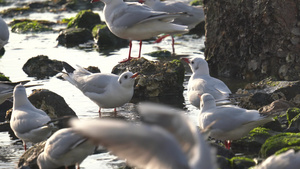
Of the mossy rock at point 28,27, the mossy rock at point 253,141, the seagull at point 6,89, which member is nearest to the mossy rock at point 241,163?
the mossy rock at point 253,141

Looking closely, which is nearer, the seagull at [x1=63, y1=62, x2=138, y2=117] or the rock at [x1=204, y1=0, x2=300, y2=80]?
the seagull at [x1=63, y1=62, x2=138, y2=117]

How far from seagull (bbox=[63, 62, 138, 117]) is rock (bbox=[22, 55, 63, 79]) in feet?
7.73

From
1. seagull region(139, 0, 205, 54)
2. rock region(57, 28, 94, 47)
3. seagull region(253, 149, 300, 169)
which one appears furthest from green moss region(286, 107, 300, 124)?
rock region(57, 28, 94, 47)

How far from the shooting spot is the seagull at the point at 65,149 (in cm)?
635

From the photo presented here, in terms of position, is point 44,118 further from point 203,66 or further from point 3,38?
point 3,38

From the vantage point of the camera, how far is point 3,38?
12.5 meters

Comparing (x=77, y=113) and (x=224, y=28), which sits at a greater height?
(x=224, y=28)

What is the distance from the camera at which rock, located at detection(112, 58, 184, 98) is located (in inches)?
399

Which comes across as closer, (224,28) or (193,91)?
(193,91)

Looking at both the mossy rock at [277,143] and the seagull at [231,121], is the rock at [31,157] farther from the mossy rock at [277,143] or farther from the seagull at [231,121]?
the mossy rock at [277,143]

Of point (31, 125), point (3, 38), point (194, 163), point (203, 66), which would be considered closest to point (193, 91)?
point (203, 66)

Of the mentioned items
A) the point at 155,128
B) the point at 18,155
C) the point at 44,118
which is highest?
the point at 155,128

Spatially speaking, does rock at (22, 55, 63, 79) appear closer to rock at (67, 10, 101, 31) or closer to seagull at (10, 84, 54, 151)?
seagull at (10, 84, 54, 151)

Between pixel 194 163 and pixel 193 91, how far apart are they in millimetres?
3952
